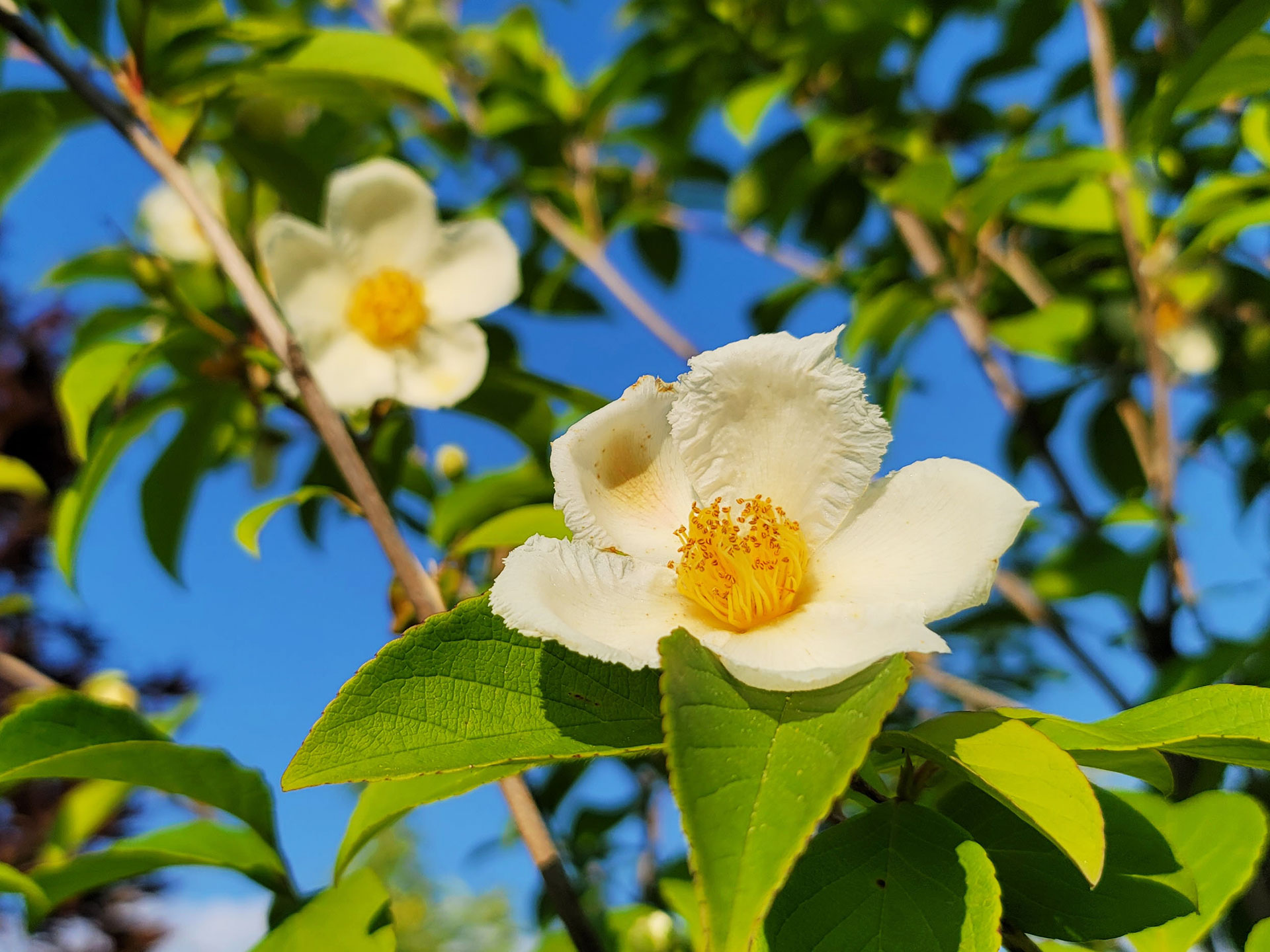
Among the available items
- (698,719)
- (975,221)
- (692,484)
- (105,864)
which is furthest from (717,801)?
(975,221)

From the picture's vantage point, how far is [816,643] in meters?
0.68

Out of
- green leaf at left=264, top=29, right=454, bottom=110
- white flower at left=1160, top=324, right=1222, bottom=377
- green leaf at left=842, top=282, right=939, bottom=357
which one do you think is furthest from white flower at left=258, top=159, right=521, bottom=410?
white flower at left=1160, top=324, right=1222, bottom=377

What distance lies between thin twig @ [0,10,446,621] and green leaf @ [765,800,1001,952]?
51 cm

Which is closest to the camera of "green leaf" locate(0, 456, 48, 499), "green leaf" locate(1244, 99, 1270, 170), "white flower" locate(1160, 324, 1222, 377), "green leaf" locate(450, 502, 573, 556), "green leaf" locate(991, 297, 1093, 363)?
"green leaf" locate(450, 502, 573, 556)

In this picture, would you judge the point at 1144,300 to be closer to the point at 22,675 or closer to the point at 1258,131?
the point at 1258,131

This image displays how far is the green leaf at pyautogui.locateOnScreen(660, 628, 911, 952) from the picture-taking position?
481mm

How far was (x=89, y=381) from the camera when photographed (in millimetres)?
1410

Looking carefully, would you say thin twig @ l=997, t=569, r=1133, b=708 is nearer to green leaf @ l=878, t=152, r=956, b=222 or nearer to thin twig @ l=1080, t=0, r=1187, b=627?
thin twig @ l=1080, t=0, r=1187, b=627

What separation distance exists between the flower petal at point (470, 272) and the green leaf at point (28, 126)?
58 cm

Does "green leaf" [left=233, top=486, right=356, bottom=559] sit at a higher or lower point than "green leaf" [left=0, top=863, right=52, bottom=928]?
higher

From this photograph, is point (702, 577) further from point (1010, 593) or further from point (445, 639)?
point (1010, 593)

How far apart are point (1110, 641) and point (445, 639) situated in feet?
5.98

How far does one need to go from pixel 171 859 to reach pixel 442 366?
825 millimetres

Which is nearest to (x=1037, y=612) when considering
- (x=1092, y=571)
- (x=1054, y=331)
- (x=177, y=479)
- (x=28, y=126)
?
(x=1092, y=571)
